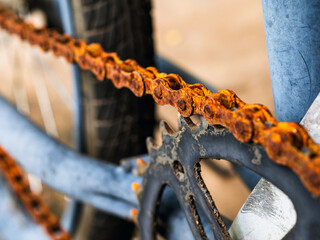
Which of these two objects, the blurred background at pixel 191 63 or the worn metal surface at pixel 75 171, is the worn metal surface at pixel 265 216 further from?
the blurred background at pixel 191 63

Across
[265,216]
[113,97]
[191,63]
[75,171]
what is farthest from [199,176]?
[191,63]

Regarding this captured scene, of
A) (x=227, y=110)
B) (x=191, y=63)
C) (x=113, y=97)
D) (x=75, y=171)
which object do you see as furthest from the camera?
(x=191, y=63)

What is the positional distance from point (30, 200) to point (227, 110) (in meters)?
0.70

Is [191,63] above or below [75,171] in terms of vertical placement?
below

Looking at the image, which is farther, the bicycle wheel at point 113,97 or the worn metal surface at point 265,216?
the bicycle wheel at point 113,97

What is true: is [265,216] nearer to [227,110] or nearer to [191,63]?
[227,110]

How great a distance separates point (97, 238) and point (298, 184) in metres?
0.82

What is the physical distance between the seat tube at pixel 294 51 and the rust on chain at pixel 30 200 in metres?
0.60

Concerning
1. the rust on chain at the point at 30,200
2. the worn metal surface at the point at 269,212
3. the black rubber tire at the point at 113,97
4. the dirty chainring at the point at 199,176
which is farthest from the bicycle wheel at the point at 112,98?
the worn metal surface at the point at 269,212

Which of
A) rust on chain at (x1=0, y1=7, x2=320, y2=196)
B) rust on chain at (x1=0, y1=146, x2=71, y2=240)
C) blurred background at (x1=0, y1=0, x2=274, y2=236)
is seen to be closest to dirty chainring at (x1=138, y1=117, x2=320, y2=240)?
rust on chain at (x1=0, y1=7, x2=320, y2=196)

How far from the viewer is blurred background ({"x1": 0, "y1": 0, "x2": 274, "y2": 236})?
5.32 feet

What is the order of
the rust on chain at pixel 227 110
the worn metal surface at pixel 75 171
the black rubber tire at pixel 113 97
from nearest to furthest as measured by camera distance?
1. the rust on chain at pixel 227 110
2. the worn metal surface at pixel 75 171
3. the black rubber tire at pixel 113 97

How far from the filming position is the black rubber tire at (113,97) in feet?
2.79

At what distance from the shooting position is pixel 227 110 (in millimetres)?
369
